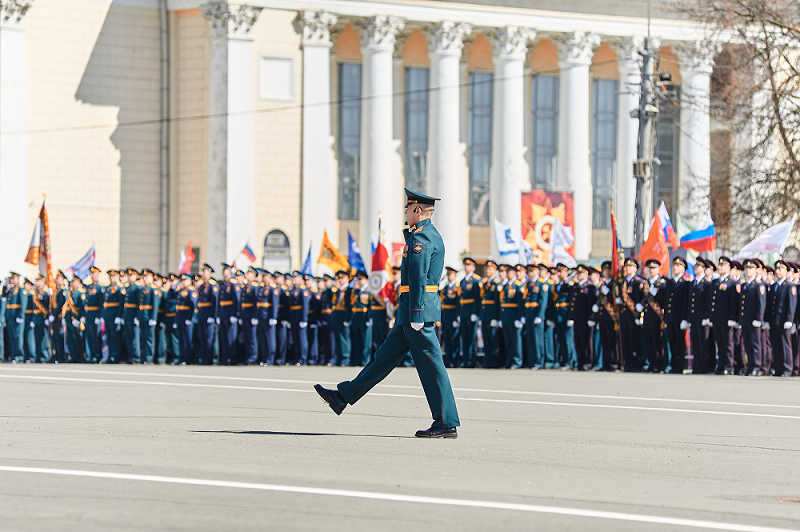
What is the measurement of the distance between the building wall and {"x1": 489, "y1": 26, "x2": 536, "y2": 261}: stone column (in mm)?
12342

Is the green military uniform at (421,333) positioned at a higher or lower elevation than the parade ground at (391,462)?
higher

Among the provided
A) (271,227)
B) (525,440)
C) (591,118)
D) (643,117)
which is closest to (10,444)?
(525,440)

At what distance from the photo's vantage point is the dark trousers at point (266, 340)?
25.2m

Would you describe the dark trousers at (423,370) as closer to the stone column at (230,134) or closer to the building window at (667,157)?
the stone column at (230,134)

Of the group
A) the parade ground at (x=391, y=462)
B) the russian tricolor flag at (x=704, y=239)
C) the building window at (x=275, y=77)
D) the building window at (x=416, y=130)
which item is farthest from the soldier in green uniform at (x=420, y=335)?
the building window at (x=416, y=130)

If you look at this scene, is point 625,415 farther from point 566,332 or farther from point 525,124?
point 525,124

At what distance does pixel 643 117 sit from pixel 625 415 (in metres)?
18.5

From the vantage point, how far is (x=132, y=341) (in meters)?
26.0

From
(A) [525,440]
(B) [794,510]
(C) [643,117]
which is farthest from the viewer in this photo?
(C) [643,117]

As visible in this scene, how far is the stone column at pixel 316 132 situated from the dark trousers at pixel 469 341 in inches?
785

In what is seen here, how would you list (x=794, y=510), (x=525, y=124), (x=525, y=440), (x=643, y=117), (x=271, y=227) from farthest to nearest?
(x=525, y=124) → (x=271, y=227) → (x=643, y=117) → (x=525, y=440) → (x=794, y=510)

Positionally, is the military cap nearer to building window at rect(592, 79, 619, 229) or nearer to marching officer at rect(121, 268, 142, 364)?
marching officer at rect(121, 268, 142, 364)

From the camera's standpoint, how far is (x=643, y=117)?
30250 mm

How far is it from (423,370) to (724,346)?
1235cm
